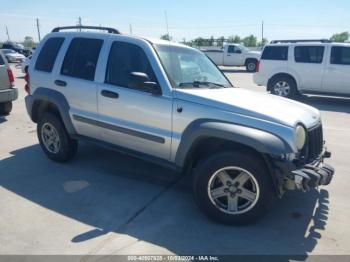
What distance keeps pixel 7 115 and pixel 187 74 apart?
21.1 ft

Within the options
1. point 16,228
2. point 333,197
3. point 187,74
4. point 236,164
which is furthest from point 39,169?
point 333,197

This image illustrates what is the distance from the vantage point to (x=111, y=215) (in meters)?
3.90

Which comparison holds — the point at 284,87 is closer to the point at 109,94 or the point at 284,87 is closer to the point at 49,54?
the point at 49,54

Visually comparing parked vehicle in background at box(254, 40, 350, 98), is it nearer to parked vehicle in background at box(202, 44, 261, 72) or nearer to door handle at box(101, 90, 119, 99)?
door handle at box(101, 90, 119, 99)

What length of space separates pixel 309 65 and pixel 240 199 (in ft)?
30.8

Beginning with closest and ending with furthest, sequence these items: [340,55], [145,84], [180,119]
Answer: [180,119], [145,84], [340,55]

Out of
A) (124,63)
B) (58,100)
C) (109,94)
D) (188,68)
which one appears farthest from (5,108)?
(188,68)

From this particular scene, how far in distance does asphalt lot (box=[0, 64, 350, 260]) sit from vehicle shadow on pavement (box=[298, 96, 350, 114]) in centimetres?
561

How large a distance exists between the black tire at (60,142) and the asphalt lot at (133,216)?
0.44 ft

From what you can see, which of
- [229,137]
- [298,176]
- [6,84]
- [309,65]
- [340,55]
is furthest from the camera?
[309,65]

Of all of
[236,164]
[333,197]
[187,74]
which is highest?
[187,74]

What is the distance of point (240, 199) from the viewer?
149 inches

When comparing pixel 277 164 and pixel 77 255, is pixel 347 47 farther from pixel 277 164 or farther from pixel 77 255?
pixel 77 255

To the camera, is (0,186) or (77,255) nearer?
(77,255)
